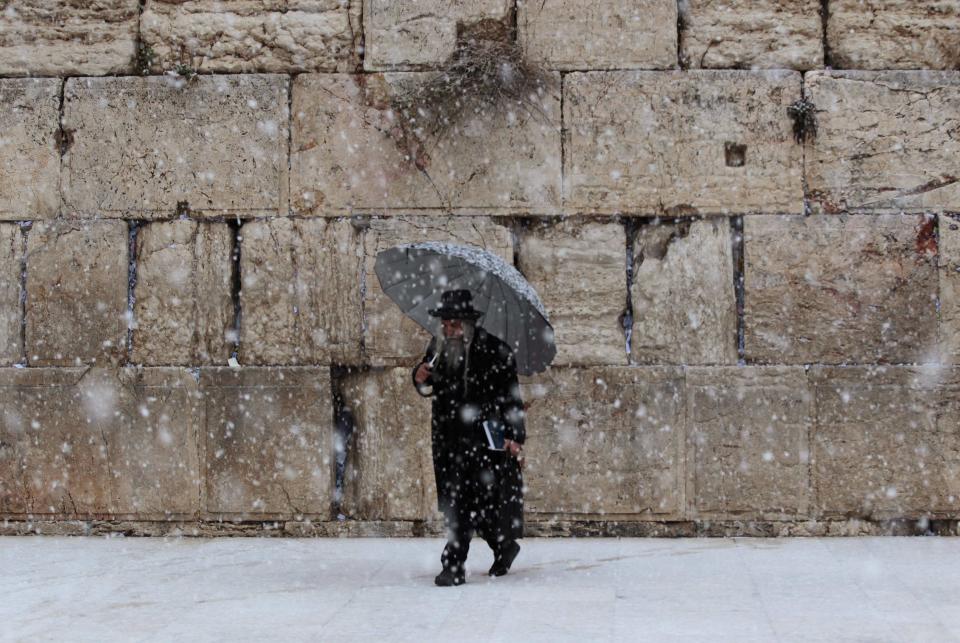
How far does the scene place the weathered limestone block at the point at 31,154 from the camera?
7289mm

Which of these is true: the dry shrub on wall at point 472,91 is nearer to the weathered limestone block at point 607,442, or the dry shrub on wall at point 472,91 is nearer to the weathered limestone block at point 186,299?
the weathered limestone block at point 186,299

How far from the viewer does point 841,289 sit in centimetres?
693

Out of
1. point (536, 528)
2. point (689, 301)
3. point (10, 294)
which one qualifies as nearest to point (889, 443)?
point (689, 301)

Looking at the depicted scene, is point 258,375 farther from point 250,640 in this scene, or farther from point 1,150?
point 250,640

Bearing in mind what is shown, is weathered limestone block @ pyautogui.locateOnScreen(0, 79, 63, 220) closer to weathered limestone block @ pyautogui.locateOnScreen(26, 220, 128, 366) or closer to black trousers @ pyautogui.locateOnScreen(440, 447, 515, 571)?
weathered limestone block @ pyautogui.locateOnScreen(26, 220, 128, 366)

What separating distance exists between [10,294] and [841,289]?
16.7ft

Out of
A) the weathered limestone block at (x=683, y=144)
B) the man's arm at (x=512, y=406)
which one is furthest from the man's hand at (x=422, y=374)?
the weathered limestone block at (x=683, y=144)

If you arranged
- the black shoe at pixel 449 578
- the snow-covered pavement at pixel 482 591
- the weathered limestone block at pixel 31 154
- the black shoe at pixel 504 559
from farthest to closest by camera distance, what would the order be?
the weathered limestone block at pixel 31 154 < the black shoe at pixel 504 559 < the black shoe at pixel 449 578 < the snow-covered pavement at pixel 482 591

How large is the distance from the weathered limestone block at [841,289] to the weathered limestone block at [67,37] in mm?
4075

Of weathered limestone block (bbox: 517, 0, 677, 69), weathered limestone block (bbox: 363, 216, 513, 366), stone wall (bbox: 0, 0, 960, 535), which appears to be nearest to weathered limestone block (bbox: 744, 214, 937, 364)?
stone wall (bbox: 0, 0, 960, 535)

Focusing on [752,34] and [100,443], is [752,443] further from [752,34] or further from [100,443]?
[100,443]

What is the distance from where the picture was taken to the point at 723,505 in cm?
689

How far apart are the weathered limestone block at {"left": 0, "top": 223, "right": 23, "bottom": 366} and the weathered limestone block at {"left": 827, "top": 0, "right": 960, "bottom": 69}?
5189 mm

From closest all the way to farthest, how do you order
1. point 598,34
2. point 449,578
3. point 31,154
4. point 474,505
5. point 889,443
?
point 449,578
point 474,505
point 889,443
point 598,34
point 31,154
